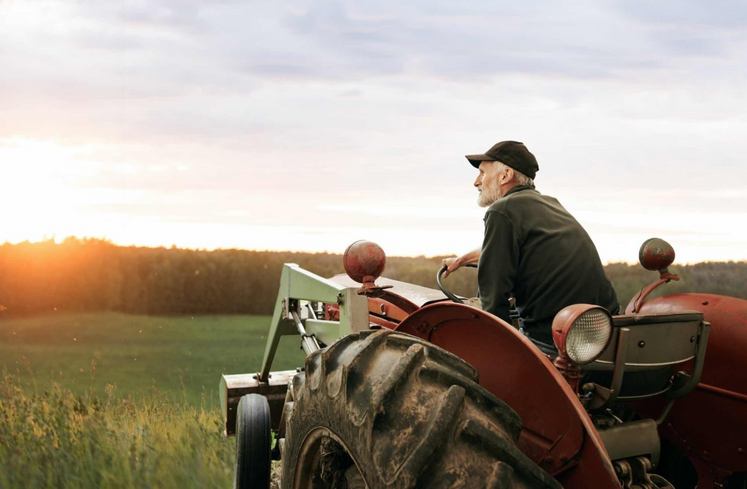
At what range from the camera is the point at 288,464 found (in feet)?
7.32

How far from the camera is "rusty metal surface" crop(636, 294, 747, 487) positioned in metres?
2.89

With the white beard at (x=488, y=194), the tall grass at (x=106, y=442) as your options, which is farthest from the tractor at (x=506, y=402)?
the tall grass at (x=106, y=442)

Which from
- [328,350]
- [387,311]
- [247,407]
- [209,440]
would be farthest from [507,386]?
[209,440]

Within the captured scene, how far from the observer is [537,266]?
104 inches

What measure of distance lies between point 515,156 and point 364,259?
101 cm

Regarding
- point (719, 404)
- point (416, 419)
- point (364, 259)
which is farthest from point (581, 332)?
point (719, 404)

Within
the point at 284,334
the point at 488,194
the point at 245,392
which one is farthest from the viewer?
the point at 284,334

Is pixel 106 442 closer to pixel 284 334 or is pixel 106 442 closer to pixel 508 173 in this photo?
pixel 284 334

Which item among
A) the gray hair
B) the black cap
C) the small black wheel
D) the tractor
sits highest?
the black cap

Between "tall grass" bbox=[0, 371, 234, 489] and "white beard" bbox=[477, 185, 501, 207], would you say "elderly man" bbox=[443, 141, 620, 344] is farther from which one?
"tall grass" bbox=[0, 371, 234, 489]

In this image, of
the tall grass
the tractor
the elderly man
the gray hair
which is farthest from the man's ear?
the tall grass

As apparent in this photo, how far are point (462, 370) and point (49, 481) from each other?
3915mm

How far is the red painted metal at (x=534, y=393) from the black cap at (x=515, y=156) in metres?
1.35

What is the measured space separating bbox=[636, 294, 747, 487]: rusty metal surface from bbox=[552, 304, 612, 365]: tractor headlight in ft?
4.15
